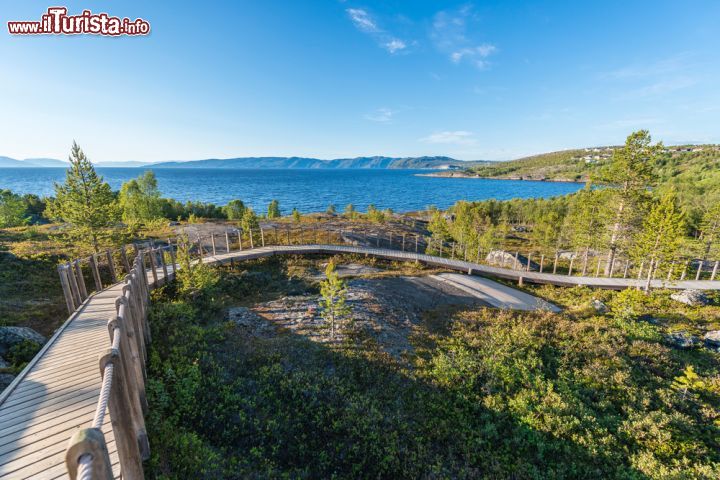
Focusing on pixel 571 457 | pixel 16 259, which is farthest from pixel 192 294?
pixel 571 457


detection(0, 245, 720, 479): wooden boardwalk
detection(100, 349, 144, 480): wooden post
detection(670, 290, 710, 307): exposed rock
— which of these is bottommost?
detection(670, 290, 710, 307): exposed rock

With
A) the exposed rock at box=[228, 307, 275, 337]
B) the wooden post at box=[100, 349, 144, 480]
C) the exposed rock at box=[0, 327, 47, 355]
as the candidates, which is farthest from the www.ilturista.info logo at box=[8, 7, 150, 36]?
the wooden post at box=[100, 349, 144, 480]

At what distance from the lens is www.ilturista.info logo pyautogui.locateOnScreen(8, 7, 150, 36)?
47.8 feet

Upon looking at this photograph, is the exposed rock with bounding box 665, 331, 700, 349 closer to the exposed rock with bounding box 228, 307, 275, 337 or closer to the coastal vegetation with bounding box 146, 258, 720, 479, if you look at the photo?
the coastal vegetation with bounding box 146, 258, 720, 479

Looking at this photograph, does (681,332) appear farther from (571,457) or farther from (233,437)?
(233,437)

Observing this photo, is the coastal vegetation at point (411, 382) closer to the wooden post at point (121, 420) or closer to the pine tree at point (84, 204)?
the pine tree at point (84, 204)

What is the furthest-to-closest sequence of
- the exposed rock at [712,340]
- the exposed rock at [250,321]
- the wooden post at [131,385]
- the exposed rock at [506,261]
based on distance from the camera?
the exposed rock at [506,261] < the exposed rock at [712,340] < the exposed rock at [250,321] < the wooden post at [131,385]

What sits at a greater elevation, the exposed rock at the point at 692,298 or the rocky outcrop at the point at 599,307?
the rocky outcrop at the point at 599,307

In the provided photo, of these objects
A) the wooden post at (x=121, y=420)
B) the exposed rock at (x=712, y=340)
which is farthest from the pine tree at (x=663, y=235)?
the wooden post at (x=121, y=420)

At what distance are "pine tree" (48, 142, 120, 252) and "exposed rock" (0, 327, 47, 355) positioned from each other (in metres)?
10.1

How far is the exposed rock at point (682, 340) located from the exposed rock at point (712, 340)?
55cm

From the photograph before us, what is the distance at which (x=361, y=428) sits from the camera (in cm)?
909

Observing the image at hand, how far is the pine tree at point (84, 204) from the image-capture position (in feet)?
62.5

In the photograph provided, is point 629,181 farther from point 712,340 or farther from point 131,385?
point 131,385
